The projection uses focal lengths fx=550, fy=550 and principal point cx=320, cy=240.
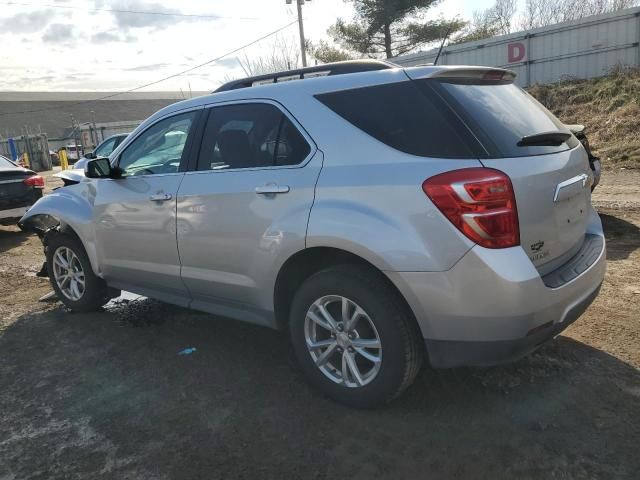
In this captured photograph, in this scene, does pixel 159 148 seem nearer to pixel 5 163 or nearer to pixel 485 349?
pixel 485 349

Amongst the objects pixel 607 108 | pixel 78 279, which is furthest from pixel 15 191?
pixel 607 108

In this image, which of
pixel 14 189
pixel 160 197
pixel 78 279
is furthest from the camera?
pixel 14 189

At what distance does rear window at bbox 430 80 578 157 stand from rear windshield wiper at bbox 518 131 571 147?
0.06ft

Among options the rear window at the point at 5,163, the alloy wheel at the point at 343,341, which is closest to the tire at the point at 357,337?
the alloy wheel at the point at 343,341

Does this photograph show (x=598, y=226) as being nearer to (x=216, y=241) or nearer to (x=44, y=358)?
(x=216, y=241)

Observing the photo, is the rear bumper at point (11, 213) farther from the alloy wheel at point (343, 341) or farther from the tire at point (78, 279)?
the alloy wheel at point (343, 341)

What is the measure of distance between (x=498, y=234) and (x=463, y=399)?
1.10 meters

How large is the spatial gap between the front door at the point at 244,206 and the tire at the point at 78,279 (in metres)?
1.45

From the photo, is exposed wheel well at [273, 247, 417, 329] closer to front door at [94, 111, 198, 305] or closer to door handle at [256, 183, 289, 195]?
door handle at [256, 183, 289, 195]

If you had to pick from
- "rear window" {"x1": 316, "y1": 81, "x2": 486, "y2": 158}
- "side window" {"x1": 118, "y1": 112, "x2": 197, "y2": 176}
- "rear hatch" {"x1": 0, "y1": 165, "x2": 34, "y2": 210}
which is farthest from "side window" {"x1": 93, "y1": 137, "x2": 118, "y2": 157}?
"rear window" {"x1": 316, "y1": 81, "x2": 486, "y2": 158}

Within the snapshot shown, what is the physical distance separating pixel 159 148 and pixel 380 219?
221 centimetres

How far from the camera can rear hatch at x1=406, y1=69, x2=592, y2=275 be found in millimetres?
2635

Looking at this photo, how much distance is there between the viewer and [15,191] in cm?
878

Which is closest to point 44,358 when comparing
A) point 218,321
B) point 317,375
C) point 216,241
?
point 218,321
